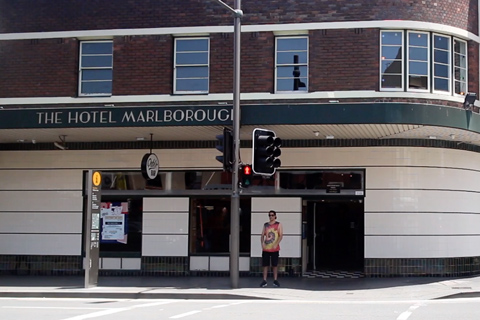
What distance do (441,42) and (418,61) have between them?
88 cm

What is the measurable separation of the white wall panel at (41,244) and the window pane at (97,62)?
4.77m

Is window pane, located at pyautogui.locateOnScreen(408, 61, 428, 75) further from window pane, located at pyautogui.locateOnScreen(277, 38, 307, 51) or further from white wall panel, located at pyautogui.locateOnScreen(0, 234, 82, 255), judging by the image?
white wall panel, located at pyautogui.locateOnScreen(0, 234, 82, 255)

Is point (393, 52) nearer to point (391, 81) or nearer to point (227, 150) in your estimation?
point (391, 81)

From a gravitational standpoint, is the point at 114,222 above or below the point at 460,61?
below

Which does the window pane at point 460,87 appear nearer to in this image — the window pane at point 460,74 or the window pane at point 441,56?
the window pane at point 460,74

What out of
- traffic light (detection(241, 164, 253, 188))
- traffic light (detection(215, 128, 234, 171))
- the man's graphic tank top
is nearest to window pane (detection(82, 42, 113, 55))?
traffic light (detection(215, 128, 234, 171))

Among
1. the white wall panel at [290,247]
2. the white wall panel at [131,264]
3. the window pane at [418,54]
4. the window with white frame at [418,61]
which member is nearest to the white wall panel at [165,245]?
the white wall panel at [131,264]

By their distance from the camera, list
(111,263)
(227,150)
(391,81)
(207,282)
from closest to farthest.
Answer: (227,150) < (207,282) < (391,81) < (111,263)

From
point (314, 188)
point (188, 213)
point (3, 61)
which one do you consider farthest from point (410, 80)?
point (3, 61)

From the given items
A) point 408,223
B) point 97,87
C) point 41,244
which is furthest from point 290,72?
point 41,244

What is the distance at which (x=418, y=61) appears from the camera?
18.4 metres

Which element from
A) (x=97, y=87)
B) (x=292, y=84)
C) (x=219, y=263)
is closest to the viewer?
(x=292, y=84)

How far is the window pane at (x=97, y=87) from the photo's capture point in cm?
1967

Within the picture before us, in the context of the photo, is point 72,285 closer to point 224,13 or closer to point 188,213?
point 188,213
